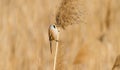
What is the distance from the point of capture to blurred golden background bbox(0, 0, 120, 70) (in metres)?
3.06

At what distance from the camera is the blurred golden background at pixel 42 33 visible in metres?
3.06

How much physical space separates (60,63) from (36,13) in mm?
3402

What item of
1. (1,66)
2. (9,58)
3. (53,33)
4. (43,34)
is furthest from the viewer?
(43,34)

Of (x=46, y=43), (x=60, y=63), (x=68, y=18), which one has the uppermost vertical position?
(x=68, y=18)

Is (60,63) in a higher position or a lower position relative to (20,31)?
higher

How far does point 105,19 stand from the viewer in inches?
190

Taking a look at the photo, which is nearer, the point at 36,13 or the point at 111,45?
the point at 111,45

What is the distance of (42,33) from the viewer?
430 cm

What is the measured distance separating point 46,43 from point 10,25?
41 cm

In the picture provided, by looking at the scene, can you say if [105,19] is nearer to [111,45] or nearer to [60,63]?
[111,45]

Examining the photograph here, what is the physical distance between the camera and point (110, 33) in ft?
13.8

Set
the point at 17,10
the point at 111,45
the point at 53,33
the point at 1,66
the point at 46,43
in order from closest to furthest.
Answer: the point at 53,33 < the point at 1,66 < the point at 111,45 < the point at 46,43 < the point at 17,10

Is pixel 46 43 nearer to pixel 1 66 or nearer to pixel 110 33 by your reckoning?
pixel 110 33

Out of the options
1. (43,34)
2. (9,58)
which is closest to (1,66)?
(9,58)
